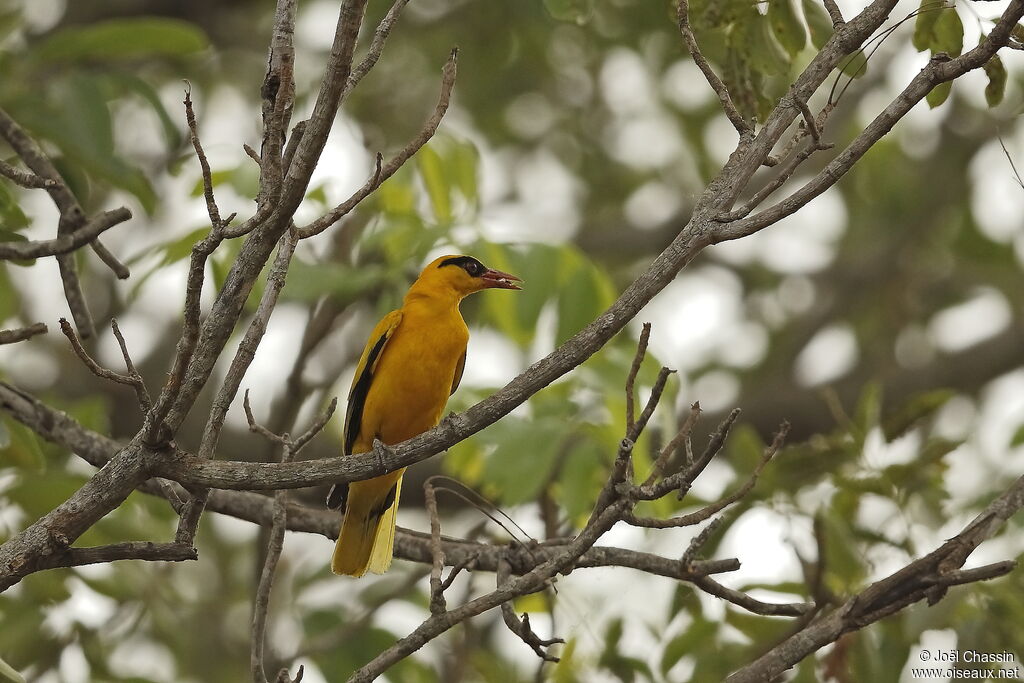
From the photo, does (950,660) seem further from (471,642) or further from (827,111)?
(471,642)

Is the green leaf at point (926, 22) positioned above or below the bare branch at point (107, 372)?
above

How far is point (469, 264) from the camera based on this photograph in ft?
17.5

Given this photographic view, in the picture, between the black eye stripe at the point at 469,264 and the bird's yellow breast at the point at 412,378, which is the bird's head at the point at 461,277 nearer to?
the black eye stripe at the point at 469,264

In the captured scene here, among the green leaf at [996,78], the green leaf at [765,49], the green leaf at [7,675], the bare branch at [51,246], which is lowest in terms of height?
the green leaf at [7,675]

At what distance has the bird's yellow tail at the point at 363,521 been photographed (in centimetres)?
473

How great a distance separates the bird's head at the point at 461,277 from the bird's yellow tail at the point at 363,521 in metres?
0.94

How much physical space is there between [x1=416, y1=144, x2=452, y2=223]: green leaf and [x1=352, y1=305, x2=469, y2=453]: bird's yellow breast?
0.47 meters

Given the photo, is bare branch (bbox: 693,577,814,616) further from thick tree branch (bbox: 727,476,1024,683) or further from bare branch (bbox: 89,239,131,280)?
bare branch (bbox: 89,239,131,280)

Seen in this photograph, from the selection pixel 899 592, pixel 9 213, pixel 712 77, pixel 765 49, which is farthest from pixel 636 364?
pixel 9 213

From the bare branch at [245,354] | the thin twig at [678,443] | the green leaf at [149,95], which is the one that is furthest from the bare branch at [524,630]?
the green leaf at [149,95]

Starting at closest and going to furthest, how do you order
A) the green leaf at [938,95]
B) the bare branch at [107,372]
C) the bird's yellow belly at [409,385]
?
the bare branch at [107,372] → the green leaf at [938,95] → the bird's yellow belly at [409,385]

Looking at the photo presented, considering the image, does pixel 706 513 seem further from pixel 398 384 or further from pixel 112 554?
pixel 398 384

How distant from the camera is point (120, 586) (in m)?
5.35

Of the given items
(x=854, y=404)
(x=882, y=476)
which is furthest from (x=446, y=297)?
(x=854, y=404)
